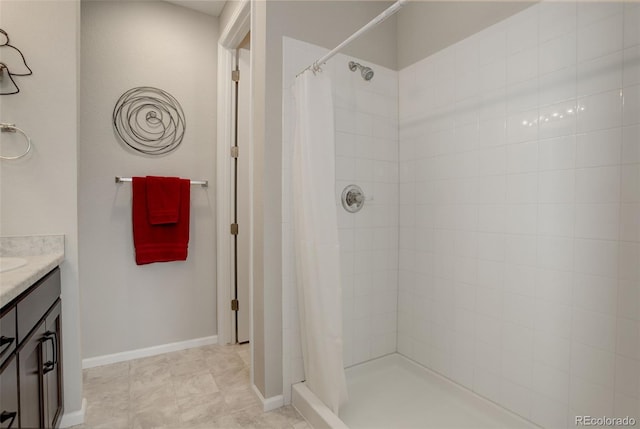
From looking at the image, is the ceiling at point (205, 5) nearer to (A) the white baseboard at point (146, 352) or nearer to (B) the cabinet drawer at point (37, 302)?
(B) the cabinet drawer at point (37, 302)

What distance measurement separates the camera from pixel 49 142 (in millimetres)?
1553

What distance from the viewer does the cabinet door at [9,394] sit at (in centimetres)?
87


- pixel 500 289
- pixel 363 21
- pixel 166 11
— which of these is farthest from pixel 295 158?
pixel 166 11

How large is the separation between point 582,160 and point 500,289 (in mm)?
728

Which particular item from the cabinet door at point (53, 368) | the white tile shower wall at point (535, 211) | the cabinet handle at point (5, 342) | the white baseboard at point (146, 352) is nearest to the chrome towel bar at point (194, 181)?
the cabinet door at point (53, 368)

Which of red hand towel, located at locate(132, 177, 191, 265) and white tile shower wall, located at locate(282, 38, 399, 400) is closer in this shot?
white tile shower wall, located at locate(282, 38, 399, 400)

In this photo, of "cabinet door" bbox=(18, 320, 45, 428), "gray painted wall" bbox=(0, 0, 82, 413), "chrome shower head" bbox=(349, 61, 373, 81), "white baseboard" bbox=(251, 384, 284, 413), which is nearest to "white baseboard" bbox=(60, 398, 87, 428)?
"gray painted wall" bbox=(0, 0, 82, 413)

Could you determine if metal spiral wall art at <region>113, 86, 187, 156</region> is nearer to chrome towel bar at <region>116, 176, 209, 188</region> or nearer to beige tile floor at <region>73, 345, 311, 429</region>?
chrome towel bar at <region>116, 176, 209, 188</region>

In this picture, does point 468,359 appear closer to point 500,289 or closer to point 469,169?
point 500,289

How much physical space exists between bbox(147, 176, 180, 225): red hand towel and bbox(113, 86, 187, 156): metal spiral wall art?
0.24 meters

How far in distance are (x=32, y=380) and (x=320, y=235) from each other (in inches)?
49.2

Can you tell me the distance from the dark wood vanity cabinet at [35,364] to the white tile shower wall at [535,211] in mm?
1976

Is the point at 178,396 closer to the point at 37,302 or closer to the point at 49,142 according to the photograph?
the point at 37,302

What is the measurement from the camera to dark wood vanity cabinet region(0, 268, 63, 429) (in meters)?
0.95
